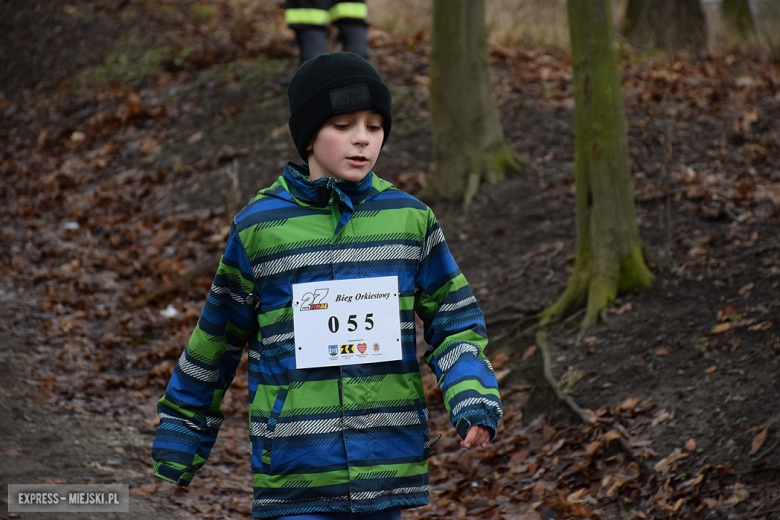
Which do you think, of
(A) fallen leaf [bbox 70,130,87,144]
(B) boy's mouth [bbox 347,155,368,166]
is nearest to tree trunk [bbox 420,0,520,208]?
(B) boy's mouth [bbox 347,155,368,166]

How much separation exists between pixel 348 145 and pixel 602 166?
3392 millimetres

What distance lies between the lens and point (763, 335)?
4723 mm

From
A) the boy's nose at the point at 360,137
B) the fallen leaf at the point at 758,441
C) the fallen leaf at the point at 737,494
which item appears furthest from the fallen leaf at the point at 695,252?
the boy's nose at the point at 360,137

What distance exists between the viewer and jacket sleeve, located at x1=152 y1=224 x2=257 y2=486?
2.57 m

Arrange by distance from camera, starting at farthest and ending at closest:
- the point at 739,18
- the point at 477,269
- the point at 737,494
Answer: the point at 739,18
the point at 477,269
the point at 737,494

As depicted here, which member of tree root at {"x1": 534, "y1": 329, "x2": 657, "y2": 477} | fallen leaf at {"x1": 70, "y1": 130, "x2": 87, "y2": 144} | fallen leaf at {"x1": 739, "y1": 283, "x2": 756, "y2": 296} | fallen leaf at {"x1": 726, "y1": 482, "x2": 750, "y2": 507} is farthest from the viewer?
fallen leaf at {"x1": 70, "y1": 130, "x2": 87, "y2": 144}

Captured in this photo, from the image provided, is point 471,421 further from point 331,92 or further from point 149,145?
point 149,145

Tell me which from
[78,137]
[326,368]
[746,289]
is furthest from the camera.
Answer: [78,137]

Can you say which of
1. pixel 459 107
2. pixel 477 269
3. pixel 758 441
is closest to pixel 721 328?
pixel 758 441

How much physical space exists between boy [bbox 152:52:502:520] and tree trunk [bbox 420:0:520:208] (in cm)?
531

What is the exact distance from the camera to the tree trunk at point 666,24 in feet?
43.8

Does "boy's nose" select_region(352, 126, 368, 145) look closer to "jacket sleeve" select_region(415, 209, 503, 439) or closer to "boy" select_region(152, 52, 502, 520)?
"boy" select_region(152, 52, 502, 520)

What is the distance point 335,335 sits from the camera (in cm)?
252

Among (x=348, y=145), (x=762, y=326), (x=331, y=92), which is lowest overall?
(x=762, y=326)
